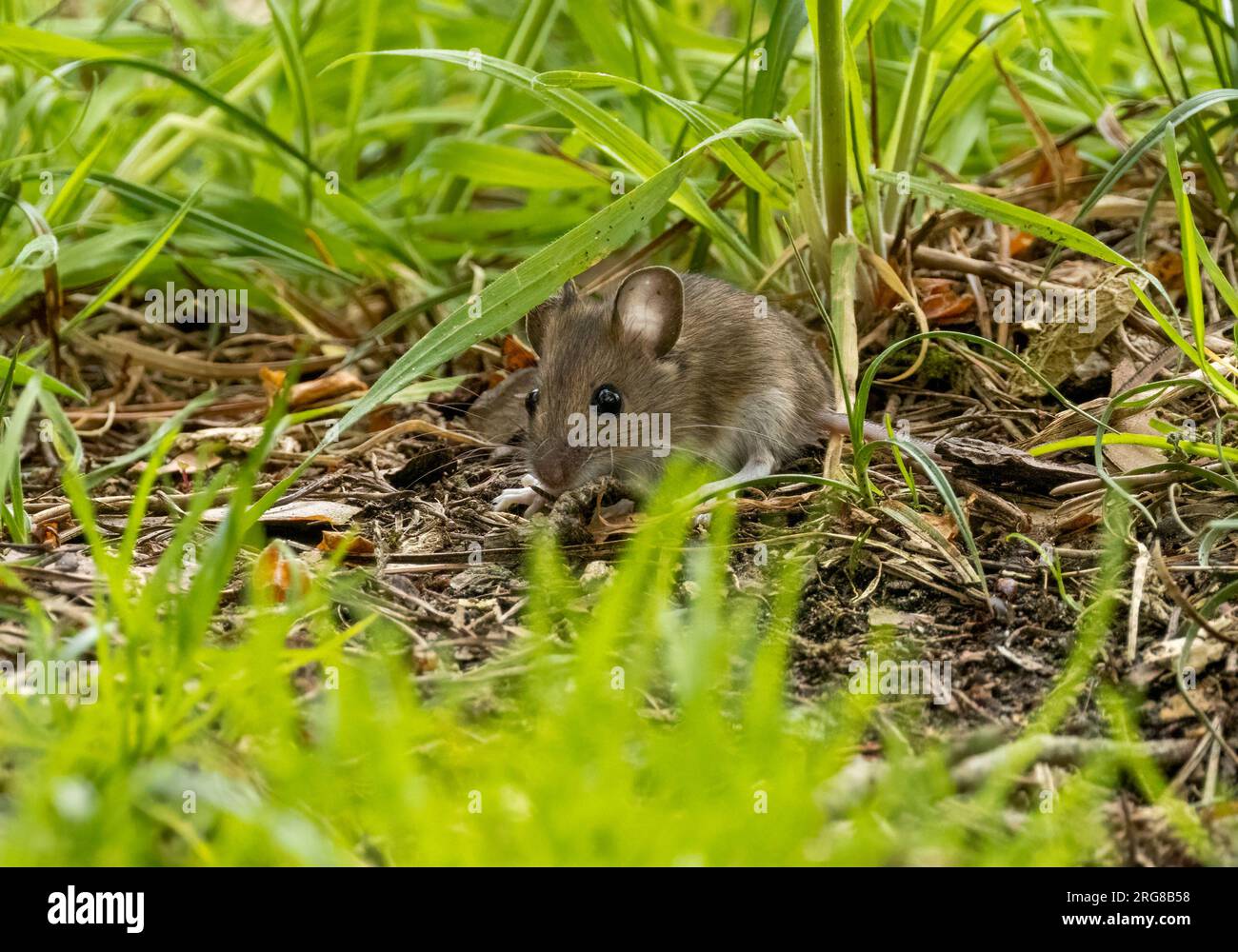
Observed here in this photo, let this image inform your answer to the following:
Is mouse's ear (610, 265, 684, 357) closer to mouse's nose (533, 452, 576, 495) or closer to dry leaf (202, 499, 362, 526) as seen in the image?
mouse's nose (533, 452, 576, 495)

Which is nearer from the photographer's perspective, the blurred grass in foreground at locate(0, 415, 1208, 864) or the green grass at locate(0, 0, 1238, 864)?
the blurred grass in foreground at locate(0, 415, 1208, 864)

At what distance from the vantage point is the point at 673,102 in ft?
13.3

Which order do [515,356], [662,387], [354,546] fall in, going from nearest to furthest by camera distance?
[354,546], [662,387], [515,356]

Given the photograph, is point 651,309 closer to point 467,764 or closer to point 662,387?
point 662,387

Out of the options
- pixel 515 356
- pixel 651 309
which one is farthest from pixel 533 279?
pixel 515 356

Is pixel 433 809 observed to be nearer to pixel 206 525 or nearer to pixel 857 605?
pixel 857 605

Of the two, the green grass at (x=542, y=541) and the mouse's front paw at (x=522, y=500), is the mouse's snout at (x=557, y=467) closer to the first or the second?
the mouse's front paw at (x=522, y=500)

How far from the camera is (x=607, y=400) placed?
4.71 m

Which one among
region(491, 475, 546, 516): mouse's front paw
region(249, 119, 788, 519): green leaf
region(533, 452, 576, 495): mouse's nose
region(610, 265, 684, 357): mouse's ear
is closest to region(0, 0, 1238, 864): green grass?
region(249, 119, 788, 519): green leaf

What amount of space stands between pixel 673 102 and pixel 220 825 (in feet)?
8.52

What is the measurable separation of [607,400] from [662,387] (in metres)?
0.25

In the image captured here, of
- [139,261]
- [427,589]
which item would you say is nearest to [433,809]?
[427,589]

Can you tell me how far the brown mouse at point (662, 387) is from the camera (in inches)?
181

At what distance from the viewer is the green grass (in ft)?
8.07
